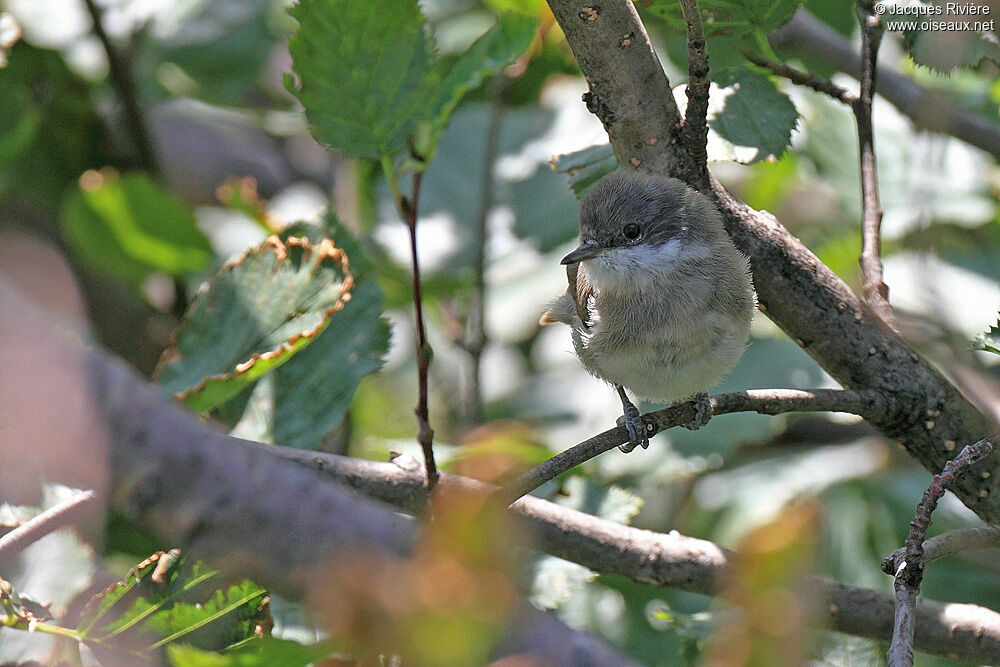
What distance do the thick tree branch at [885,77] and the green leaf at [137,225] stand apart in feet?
6.03

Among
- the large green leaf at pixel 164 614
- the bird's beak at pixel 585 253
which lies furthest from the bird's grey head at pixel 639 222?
the large green leaf at pixel 164 614

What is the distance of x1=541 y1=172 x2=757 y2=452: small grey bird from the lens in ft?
6.37

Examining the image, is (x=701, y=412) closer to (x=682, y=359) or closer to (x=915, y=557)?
(x=682, y=359)

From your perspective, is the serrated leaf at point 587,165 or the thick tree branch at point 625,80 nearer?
the thick tree branch at point 625,80

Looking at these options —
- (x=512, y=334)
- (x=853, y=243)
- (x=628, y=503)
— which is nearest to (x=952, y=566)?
(x=853, y=243)

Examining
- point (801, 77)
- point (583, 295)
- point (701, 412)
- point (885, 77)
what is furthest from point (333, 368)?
point (885, 77)

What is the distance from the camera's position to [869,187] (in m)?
1.78

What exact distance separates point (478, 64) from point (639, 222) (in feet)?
1.83

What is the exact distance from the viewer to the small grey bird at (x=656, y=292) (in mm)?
1942

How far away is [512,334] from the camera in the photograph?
342 cm

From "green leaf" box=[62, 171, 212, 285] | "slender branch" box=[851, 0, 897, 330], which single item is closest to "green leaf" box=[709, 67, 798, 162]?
"slender branch" box=[851, 0, 897, 330]

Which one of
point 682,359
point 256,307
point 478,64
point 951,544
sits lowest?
point 951,544

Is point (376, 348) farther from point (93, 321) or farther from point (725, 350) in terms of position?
point (93, 321)

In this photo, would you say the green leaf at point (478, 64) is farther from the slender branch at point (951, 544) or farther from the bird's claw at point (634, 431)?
the slender branch at point (951, 544)
